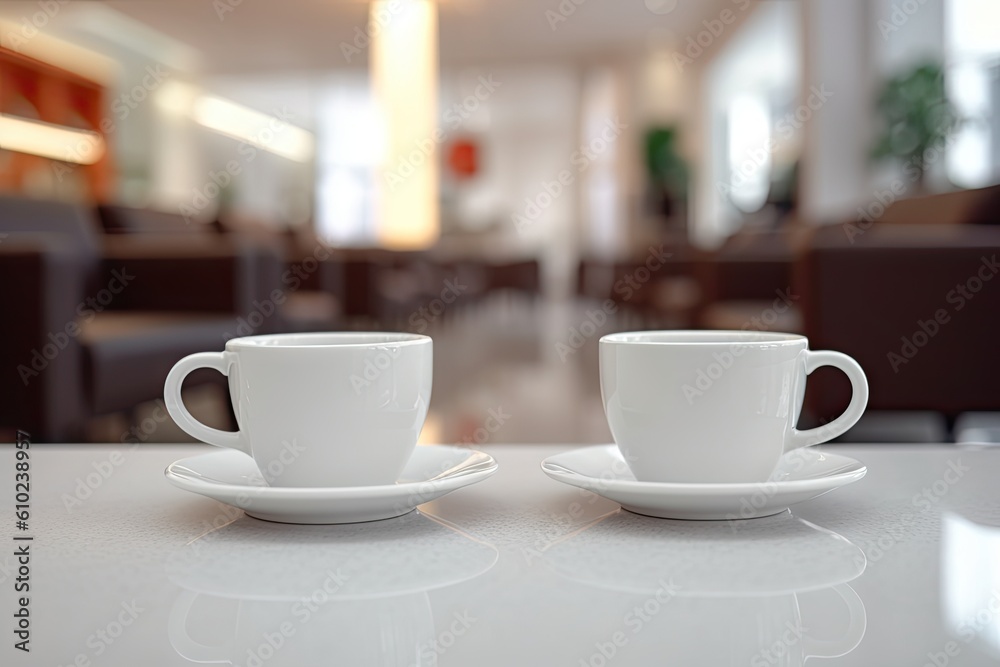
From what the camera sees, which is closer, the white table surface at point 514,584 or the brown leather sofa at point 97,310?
the white table surface at point 514,584

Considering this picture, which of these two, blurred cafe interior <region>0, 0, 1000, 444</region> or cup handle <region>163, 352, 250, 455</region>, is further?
blurred cafe interior <region>0, 0, 1000, 444</region>

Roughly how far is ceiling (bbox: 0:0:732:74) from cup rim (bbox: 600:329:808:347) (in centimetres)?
838

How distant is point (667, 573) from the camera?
1.00 ft

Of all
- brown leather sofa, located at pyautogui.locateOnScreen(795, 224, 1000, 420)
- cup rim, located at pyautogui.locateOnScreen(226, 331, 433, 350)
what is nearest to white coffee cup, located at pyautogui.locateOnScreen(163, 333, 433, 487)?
cup rim, located at pyautogui.locateOnScreen(226, 331, 433, 350)

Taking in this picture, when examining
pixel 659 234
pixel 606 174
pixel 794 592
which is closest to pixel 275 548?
pixel 794 592

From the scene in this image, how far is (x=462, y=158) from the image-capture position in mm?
12773

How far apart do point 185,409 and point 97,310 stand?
2.47 meters

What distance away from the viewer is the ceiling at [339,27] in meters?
8.32

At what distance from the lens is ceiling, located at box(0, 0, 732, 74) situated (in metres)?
8.32
